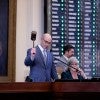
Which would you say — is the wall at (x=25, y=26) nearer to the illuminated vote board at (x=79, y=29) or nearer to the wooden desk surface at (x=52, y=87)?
the illuminated vote board at (x=79, y=29)

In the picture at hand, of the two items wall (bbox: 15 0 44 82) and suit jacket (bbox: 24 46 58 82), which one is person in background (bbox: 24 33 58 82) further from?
wall (bbox: 15 0 44 82)

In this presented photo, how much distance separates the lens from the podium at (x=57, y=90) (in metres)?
2.21

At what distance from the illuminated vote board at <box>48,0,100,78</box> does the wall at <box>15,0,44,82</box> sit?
0.17 m

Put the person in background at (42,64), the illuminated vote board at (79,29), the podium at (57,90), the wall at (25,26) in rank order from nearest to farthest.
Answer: the podium at (57,90) < the person in background at (42,64) < the wall at (25,26) < the illuminated vote board at (79,29)

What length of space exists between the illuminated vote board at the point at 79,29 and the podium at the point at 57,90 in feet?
8.80

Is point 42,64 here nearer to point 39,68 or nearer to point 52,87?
point 39,68

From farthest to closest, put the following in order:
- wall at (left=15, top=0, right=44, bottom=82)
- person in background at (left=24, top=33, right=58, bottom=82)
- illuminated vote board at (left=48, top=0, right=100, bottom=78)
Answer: illuminated vote board at (left=48, top=0, right=100, bottom=78)
wall at (left=15, top=0, right=44, bottom=82)
person in background at (left=24, top=33, right=58, bottom=82)

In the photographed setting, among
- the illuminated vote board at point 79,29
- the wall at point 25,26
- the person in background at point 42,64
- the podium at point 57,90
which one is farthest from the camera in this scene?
the illuminated vote board at point 79,29

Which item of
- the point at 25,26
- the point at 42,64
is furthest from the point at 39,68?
the point at 25,26

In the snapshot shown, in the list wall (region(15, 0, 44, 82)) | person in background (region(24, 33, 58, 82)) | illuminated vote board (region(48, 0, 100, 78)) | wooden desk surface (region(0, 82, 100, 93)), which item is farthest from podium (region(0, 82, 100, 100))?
illuminated vote board (region(48, 0, 100, 78))

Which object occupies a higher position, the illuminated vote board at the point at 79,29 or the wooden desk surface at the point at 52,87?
the illuminated vote board at the point at 79,29

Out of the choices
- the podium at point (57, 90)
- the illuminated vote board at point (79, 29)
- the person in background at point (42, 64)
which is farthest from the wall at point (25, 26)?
the podium at point (57, 90)

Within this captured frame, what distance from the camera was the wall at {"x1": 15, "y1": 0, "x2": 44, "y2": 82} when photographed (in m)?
4.87
